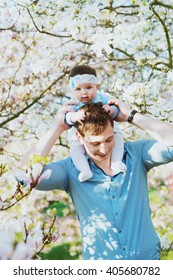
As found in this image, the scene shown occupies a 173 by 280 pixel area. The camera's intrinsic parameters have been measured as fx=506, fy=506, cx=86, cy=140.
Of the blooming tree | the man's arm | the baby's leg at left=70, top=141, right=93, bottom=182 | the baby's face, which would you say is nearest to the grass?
the blooming tree

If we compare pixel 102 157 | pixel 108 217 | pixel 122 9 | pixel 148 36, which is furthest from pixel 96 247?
pixel 148 36

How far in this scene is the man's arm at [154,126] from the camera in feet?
5.48

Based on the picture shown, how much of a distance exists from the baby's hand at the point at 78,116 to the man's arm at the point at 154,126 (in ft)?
0.48

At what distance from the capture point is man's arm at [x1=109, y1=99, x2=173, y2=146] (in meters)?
1.67

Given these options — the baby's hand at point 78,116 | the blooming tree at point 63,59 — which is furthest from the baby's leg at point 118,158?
the blooming tree at point 63,59

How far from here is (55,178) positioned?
1671mm

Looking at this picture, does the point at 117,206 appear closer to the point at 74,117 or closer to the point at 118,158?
the point at 118,158

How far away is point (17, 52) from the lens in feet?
12.6

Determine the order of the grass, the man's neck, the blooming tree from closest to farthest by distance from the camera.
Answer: the man's neck < the blooming tree < the grass

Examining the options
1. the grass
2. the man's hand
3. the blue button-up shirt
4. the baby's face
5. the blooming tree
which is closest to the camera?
the blue button-up shirt

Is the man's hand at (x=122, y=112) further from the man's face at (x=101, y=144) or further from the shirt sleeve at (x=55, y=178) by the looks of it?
the shirt sleeve at (x=55, y=178)

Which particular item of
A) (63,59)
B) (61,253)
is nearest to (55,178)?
(63,59)

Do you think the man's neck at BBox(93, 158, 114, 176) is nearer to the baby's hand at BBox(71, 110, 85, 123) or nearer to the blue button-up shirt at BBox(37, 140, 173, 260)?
the blue button-up shirt at BBox(37, 140, 173, 260)

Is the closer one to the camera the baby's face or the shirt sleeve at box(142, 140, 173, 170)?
the shirt sleeve at box(142, 140, 173, 170)
